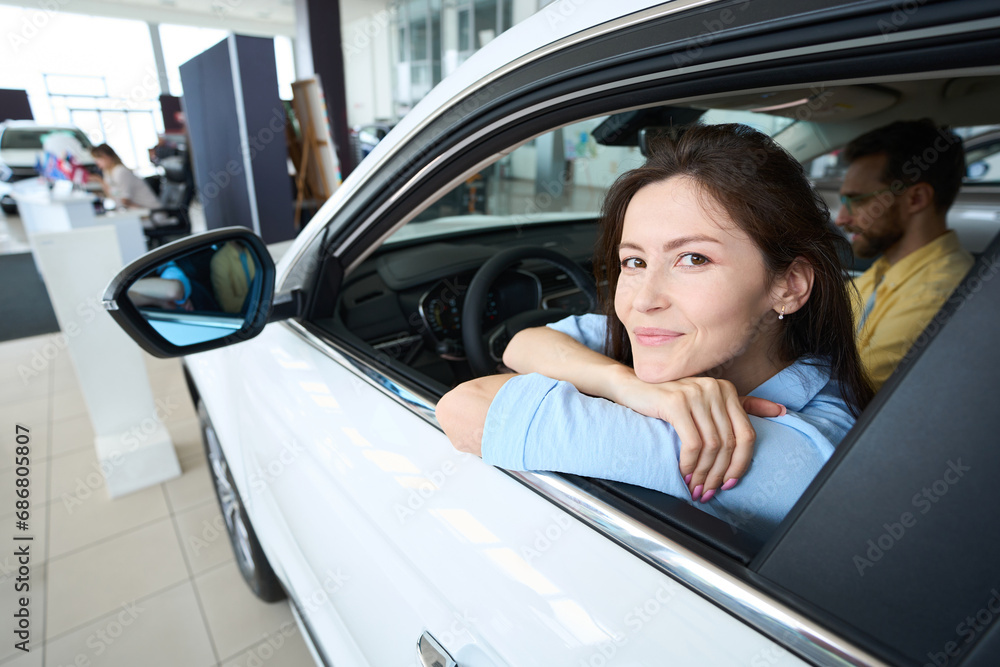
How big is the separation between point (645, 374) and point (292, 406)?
0.80 m

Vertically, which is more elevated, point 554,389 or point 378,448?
point 554,389

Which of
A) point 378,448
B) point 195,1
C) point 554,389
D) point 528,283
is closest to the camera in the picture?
point 554,389

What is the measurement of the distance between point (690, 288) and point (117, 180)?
778 centimetres

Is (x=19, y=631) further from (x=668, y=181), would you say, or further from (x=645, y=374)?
(x=668, y=181)

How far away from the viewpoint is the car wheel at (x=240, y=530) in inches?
65.6

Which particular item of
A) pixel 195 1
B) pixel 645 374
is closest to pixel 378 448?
pixel 645 374

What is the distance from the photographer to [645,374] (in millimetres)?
718

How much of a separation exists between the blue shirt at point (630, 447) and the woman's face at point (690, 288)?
102mm

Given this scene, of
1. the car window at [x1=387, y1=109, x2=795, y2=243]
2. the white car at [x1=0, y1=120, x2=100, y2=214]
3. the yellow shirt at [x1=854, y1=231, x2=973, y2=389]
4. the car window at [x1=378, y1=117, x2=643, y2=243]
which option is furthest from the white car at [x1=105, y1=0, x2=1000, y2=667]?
the white car at [x1=0, y1=120, x2=100, y2=214]

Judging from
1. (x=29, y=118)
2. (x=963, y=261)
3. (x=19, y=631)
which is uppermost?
(x=29, y=118)

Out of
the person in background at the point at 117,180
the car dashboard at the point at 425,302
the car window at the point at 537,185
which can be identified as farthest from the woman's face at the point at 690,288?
the person in background at the point at 117,180

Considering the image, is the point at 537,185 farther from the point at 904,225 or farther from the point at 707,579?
the point at 707,579

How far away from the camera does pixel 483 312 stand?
1.35 m

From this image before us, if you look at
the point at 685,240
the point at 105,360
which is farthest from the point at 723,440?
the point at 105,360
